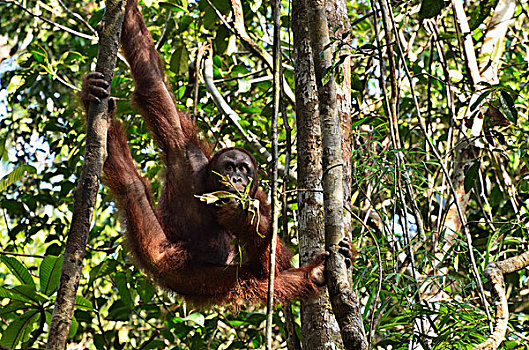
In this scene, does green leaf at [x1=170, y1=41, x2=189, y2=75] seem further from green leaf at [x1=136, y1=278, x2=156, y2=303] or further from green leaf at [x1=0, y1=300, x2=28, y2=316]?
green leaf at [x1=0, y1=300, x2=28, y2=316]

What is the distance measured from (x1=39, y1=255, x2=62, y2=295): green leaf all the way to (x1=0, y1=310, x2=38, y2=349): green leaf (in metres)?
0.15

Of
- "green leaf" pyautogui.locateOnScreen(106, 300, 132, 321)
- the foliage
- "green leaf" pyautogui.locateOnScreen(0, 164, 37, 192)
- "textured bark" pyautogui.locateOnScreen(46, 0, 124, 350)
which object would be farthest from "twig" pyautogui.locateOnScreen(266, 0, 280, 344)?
"green leaf" pyautogui.locateOnScreen(106, 300, 132, 321)

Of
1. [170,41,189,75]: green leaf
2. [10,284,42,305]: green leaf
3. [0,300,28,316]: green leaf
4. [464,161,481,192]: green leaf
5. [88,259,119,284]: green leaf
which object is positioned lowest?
[0,300,28,316]: green leaf

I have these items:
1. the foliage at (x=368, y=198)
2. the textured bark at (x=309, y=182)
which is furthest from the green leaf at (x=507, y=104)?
the textured bark at (x=309, y=182)

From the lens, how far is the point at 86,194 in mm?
2074

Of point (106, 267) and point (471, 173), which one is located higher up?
point (471, 173)

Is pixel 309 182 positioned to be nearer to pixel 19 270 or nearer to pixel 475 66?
pixel 19 270

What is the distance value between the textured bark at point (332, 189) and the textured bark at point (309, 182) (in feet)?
0.73

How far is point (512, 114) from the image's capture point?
9.68ft

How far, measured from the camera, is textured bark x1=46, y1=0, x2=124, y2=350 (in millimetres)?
1804

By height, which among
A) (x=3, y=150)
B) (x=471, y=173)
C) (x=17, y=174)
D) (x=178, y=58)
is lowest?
(x=471, y=173)

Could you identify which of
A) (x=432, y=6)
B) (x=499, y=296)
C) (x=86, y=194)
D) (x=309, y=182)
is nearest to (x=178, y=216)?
(x=309, y=182)

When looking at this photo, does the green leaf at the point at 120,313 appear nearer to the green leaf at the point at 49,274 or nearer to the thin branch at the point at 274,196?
the green leaf at the point at 49,274

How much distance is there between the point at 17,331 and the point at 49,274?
366mm
